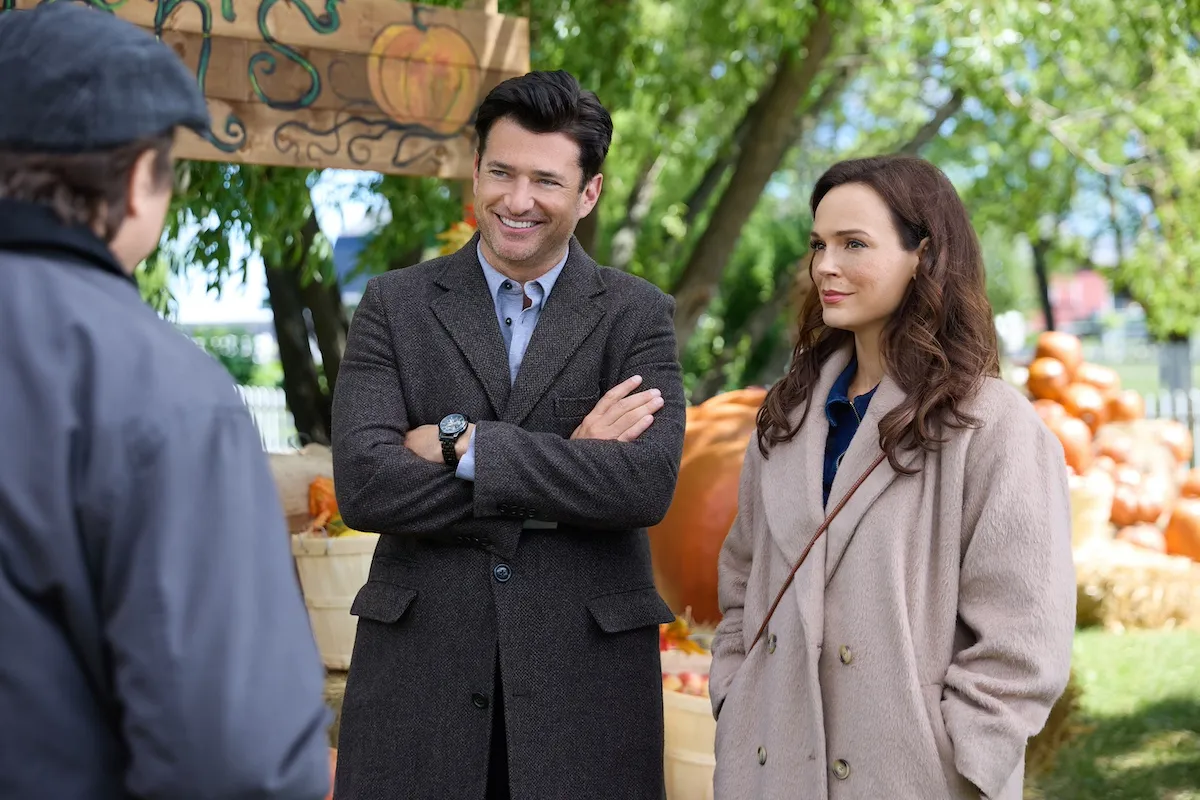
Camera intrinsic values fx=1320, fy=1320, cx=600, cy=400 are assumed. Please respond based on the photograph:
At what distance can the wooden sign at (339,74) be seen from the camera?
4.10 m

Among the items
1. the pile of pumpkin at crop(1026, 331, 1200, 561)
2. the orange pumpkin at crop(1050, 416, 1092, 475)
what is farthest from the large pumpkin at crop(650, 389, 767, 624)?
the pile of pumpkin at crop(1026, 331, 1200, 561)

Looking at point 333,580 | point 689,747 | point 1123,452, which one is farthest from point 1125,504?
point 333,580

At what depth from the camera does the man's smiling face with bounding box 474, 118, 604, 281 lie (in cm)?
256

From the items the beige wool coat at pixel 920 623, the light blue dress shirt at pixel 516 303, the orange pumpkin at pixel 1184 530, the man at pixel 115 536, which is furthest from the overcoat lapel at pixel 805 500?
the orange pumpkin at pixel 1184 530

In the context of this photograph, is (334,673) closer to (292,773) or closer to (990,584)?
(990,584)

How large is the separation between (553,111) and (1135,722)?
155 inches

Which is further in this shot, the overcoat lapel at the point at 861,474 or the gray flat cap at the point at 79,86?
the overcoat lapel at the point at 861,474

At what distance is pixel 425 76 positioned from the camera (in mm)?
4477

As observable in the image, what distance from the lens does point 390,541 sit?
257 centimetres

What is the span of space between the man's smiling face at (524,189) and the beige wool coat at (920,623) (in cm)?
69

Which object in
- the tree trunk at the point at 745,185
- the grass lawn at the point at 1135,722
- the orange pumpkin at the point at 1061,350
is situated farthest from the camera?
the tree trunk at the point at 745,185

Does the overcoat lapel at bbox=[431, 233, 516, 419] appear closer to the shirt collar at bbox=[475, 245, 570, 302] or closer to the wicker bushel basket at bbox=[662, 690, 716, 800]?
the shirt collar at bbox=[475, 245, 570, 302]

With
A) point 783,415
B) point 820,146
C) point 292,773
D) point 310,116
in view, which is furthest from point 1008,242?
point 292,773

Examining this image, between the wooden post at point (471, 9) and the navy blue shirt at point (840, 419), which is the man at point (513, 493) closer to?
the navy blue shirt at point (840, 419)
